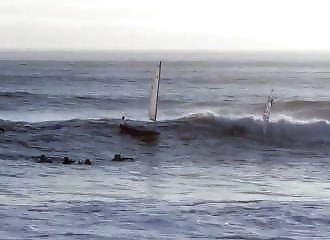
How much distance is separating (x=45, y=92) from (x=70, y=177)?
36.9 m

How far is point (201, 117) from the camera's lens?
33.3 meters

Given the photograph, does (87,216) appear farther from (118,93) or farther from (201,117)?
(118,93)

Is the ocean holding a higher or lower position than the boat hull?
lower

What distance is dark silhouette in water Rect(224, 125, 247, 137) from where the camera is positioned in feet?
100

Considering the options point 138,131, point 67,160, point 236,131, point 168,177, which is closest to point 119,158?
point 67,160

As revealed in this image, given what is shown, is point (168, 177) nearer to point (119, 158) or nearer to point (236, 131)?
point (119, 158)

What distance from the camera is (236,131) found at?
31344 millimetres

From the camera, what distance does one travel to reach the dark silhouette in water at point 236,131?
30609mm

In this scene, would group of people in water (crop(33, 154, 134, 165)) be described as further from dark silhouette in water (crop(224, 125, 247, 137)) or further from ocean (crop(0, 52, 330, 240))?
dark silhouette in water (crop(224, 125, 247, 137))

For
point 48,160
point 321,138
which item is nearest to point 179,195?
point 48,160

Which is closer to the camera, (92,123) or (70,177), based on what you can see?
(70,177)

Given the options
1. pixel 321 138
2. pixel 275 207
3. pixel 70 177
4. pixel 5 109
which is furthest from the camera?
pixel 5 109

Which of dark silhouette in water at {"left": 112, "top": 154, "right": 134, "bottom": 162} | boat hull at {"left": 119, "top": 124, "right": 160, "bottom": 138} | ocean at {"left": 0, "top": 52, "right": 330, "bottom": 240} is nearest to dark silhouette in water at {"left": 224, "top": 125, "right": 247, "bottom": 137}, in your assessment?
ocean at {"left": 0, "top": 52, "right": 330, "bottom": 240}

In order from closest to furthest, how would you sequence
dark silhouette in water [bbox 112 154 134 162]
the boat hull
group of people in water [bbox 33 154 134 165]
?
group of people in water [bbox 33 154 134 165] → dark silhouette in water [bbox 112 154 134 162] → the boat hull
